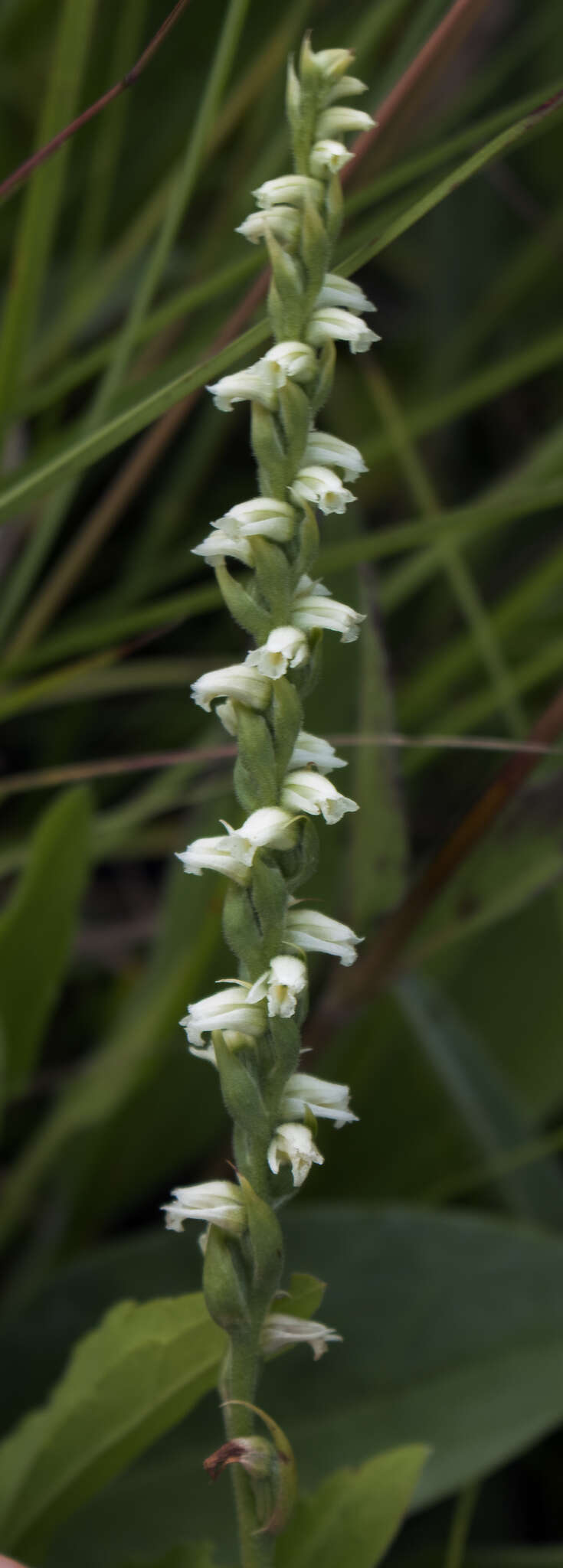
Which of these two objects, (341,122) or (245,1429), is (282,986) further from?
(341,122)

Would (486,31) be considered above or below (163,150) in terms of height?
above

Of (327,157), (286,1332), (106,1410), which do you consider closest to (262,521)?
(327,157)

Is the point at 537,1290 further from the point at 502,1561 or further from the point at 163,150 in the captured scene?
the point at 163,150

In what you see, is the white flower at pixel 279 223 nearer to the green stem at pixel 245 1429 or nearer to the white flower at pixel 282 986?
the white flower at pixel 282 986

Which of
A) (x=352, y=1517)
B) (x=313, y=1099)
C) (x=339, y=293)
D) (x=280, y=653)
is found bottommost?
(x=352, y=1517)

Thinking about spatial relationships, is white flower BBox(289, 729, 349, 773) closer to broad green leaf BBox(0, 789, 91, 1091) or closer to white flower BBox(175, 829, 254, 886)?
white flower BBox(175, 829, 254, 886)

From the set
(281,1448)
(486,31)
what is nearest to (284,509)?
(281,1448)
